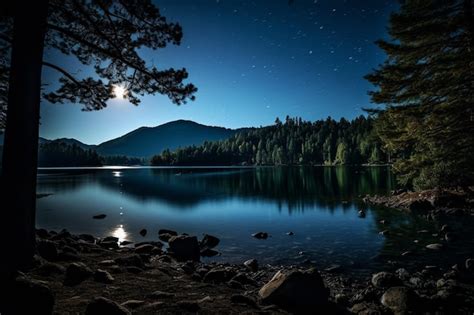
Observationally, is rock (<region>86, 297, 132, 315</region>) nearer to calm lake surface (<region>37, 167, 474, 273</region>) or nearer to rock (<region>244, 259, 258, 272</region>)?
rock (<region>244, 259, 258, 272</region>)

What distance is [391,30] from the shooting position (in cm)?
1869

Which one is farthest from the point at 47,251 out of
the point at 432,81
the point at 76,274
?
the point at 432,81

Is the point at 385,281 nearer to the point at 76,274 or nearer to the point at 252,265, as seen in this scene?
the point at 252,265

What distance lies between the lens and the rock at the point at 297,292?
763 cm

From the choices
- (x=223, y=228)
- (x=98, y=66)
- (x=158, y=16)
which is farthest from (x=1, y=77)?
(x=223, y=228)

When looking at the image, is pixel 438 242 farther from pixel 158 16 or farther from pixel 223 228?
pixel 158 16

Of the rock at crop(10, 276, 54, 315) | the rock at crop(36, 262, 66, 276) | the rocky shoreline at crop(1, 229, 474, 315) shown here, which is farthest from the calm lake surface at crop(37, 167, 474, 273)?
the rock at crop(10, 276, 54, 315)

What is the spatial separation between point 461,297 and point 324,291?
4291 millimetres

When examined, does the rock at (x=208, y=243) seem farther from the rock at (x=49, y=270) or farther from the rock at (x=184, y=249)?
the rock at (x=49, y=270)

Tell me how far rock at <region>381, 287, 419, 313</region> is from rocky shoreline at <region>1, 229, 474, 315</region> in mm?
24

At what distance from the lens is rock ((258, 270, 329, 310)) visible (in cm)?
763

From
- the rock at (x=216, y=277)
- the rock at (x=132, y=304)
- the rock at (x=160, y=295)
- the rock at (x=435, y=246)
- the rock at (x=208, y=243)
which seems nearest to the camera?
the rock at (x=132, y=304)

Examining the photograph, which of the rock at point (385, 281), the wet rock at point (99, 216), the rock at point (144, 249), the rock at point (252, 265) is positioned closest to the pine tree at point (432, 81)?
the rock at point (385, 281)

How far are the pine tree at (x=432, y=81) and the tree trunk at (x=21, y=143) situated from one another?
17777 mm
